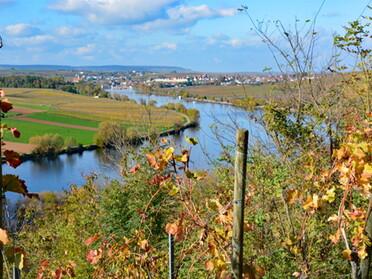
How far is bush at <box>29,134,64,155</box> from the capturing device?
34000 millimetres

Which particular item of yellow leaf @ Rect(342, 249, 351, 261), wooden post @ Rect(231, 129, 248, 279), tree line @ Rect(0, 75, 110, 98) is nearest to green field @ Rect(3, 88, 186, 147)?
tree line @ Rect(0, 75, 110, 98)

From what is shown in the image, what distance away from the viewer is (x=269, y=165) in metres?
3.16

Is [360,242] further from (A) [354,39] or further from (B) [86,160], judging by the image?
(B) [86,160]

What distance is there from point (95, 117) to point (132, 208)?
41983 mm

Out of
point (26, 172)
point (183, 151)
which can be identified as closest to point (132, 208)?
point (183, 151)

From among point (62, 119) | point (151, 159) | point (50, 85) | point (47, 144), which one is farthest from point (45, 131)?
point (151, 159)

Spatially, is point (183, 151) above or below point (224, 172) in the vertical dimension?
above

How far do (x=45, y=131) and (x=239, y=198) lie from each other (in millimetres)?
41181

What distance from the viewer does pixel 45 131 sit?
3959 centimetres

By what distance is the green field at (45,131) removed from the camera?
3688cm

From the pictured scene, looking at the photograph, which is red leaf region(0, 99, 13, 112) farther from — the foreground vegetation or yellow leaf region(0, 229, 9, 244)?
the foreground vegetation

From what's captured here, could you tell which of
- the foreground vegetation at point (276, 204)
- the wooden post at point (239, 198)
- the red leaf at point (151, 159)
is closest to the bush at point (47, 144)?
the foreground vegetation at point (276, 204)

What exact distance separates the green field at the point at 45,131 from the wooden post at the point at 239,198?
35776 mm

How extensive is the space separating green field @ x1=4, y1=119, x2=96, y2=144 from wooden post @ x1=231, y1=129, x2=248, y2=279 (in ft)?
117
